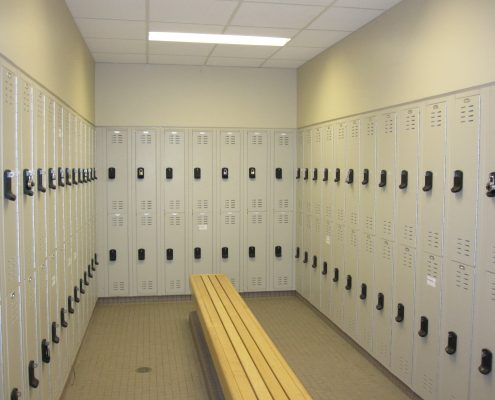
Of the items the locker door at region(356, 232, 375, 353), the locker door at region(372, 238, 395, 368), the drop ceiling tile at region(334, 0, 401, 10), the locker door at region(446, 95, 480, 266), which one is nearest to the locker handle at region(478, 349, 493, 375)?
Answer: the locker door at region(446, 95, 480, 266)

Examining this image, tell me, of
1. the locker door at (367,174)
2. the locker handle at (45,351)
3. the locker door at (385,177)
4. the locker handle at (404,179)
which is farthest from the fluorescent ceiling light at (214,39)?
the locker handle at (45,351)

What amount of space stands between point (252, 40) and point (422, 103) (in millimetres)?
2302

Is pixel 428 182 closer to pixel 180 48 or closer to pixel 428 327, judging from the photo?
pixel 428 327

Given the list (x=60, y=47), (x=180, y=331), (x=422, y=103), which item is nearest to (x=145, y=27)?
(x=60, y=47)

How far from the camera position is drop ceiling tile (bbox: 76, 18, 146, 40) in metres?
4.72

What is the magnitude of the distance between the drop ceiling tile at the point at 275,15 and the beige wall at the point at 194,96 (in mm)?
2070

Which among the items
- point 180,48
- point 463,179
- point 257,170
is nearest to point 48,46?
point 180,48

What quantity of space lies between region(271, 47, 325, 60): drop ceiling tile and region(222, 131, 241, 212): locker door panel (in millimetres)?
1243

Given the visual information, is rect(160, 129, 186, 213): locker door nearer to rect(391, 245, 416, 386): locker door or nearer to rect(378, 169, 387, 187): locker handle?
rect(378, 169, 387, 187): locker handle

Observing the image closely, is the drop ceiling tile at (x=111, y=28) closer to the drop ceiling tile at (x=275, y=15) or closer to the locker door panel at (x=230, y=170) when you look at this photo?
the drop ceiling tile at (x=275, y=15)

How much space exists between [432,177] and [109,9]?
3.01 metres

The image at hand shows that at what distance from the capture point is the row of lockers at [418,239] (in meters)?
3.16

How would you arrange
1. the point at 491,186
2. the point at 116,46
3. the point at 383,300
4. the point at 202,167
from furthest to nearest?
the point at 202,167
the point at 116,46
the point at 383,300
the point at 491,186

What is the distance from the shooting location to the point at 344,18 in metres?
4.56
